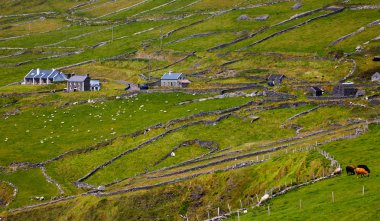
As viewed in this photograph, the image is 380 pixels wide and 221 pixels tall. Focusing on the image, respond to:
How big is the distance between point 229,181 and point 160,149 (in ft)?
108

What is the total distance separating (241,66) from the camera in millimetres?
172500

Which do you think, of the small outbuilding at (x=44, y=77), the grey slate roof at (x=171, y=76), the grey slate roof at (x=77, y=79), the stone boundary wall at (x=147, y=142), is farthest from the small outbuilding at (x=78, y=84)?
the stone boundary wall at (x=147, y=142)

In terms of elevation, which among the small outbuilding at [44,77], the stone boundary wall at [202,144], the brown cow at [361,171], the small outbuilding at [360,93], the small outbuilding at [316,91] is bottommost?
the small outbuilding at [44,77]

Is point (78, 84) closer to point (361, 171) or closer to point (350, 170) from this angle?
point (350, 170)

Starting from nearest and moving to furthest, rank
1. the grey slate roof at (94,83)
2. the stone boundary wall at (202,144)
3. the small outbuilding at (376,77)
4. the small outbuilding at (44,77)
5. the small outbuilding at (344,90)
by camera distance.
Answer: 1. the stone boundary wall at (202,144)
2. the small outbuilding at (344,90)
3. the small outbuilding at (376,77)
4. the grey slate roof at (94,83)
5. the small outbuilding at (44,77)

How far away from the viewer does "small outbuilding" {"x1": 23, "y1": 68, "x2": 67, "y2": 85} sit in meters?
183

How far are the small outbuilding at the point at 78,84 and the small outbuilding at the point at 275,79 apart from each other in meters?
43.7

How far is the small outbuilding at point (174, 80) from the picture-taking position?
159m

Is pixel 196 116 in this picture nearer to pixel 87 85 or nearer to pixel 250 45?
pixel 87 85

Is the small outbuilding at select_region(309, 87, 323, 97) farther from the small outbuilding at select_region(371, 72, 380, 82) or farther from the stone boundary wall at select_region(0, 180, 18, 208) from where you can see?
the stone boundary wall at select_region(0, 180, 18, 208)

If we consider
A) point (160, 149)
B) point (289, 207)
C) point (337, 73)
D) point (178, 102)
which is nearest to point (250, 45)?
point (337, 73)

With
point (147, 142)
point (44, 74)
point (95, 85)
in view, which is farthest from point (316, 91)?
point (44, 74)

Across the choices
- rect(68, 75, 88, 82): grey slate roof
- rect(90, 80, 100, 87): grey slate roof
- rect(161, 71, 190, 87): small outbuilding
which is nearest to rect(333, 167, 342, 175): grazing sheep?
rect(161, 71, 190, 87): small outbuilding

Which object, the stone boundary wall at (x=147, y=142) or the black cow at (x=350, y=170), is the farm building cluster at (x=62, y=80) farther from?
the black cow at (x=350, y=170)
